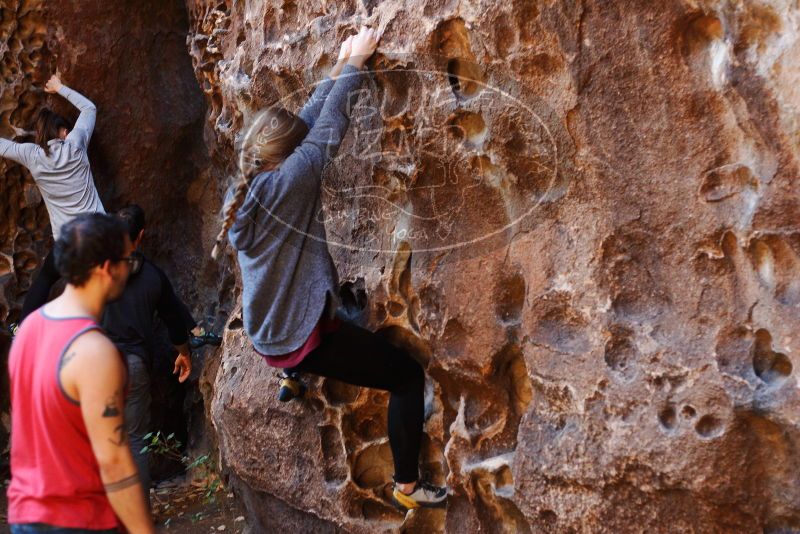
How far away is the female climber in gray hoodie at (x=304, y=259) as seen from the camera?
3084mm

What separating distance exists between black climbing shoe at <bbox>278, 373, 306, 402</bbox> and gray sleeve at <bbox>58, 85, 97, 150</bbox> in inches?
92.8

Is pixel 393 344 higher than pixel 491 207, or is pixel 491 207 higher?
pixel 491 207

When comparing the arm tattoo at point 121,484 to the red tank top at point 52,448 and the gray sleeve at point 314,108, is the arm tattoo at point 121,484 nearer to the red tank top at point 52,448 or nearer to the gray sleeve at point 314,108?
the red tank top at point 52,448

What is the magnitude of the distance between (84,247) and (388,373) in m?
1.28

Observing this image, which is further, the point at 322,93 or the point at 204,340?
the point at 204,340

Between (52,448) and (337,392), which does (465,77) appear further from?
(52,448)

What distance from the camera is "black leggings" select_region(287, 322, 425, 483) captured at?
320 centimetres

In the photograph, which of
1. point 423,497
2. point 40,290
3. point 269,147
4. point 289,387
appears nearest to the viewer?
point 269,147

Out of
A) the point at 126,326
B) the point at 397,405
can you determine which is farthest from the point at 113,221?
the point at 126,326

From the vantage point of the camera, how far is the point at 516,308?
3.19 m

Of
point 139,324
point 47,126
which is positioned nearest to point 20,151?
point 47,126

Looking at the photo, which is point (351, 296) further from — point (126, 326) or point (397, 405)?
point (126, 326)

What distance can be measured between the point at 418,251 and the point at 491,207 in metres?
0.35

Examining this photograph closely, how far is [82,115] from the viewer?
5379mm
